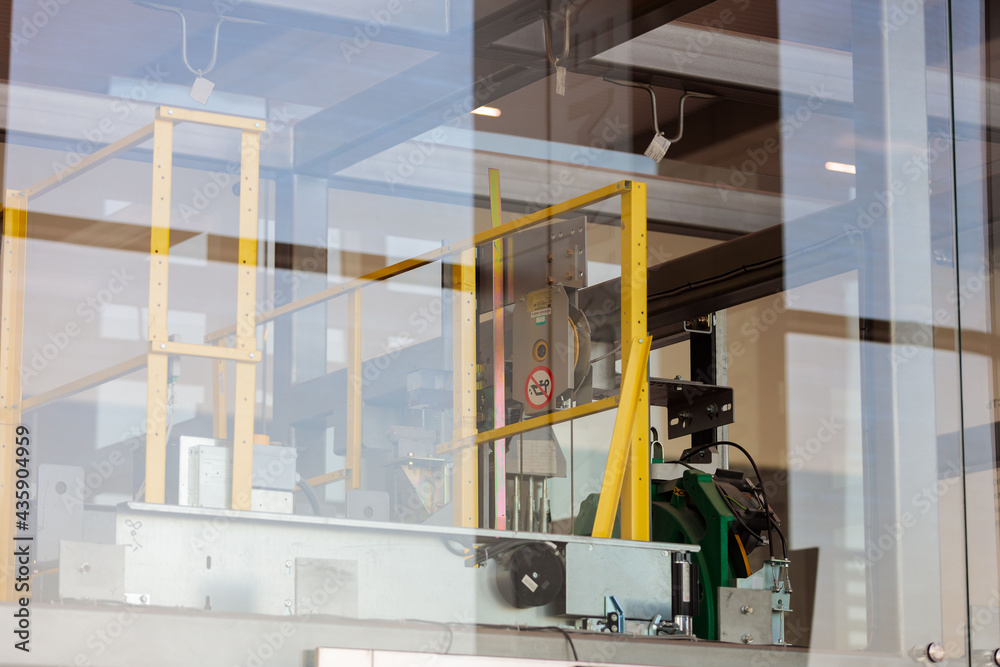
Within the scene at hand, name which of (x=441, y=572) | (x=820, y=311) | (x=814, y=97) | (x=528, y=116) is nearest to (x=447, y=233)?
(x=528, y=116)

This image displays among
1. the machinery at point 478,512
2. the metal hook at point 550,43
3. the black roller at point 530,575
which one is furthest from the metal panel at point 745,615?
the metal hook at point 550,43

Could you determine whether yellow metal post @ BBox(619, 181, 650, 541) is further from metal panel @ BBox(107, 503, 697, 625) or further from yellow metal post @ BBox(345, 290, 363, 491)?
yellow metal post @ BBox(345, 290, 363, 491)

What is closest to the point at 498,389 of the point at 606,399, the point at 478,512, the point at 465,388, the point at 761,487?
the point at 465,388

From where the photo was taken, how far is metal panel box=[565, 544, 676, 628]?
334 cm

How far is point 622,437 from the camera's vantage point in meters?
3.67

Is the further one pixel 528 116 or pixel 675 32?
pixel 528 116

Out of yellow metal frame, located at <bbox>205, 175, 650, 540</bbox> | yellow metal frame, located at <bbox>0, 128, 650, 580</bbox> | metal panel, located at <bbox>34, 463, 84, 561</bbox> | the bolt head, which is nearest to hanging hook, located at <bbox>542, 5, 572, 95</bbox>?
yellow metal frame, located at <bbox>205, 175, 650, 540</bbox>

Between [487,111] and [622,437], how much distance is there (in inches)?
101

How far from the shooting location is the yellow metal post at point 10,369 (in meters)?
3.89

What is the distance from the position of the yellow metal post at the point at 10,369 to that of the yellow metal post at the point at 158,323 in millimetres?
946

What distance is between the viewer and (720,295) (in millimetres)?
5371

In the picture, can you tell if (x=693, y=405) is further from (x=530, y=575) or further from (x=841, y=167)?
(x=530, y=575)

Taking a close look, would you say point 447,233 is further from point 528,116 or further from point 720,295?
point 720,295

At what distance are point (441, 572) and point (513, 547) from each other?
501 mm
